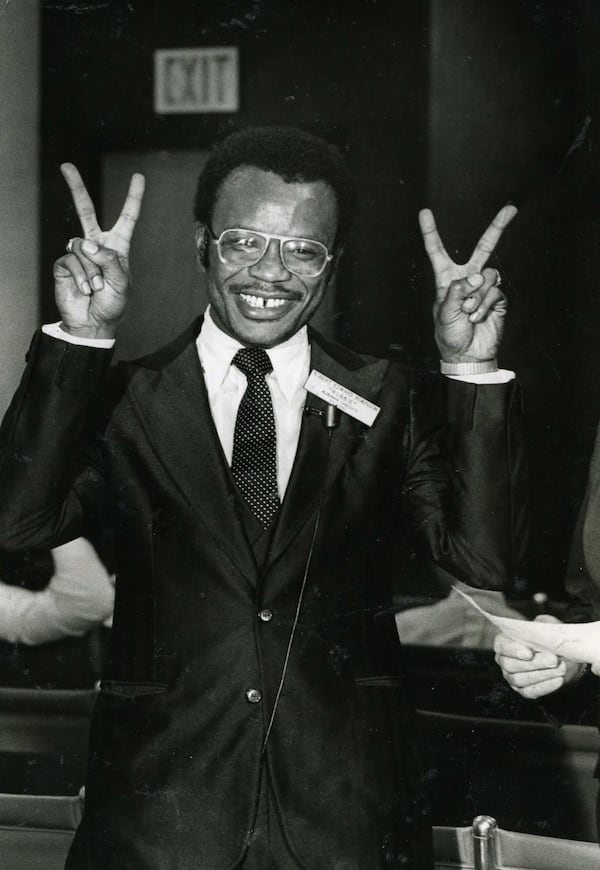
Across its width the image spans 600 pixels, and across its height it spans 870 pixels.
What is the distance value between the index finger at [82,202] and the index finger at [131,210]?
6cm

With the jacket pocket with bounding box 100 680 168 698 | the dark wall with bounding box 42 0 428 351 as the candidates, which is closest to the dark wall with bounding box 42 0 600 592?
the dark wall with bounding box 42 0 428 351

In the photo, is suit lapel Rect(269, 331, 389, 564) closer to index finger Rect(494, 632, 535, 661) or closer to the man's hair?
the man's hair

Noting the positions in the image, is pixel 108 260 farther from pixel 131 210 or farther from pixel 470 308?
pixel 470 308

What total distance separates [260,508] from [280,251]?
0.63m

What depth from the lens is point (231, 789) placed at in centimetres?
248

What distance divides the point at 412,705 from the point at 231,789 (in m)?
0.49

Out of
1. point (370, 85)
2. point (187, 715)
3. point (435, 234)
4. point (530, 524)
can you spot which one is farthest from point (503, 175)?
point (187, 715)

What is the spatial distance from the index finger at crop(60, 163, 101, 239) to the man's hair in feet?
0.87

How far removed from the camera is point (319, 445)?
257 centimetres

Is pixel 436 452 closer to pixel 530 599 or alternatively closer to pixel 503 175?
pixel 530 599

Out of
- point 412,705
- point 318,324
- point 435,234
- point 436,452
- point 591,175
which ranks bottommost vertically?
point 412,705

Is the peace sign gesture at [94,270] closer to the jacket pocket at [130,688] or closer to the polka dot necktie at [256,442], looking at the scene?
the polka dot necktie at [256,442]

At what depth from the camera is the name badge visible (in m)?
2.60

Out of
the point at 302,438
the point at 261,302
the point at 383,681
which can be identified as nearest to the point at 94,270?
the point at 261,302
